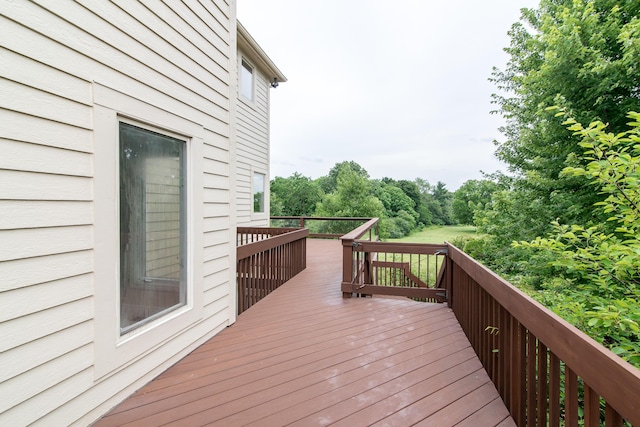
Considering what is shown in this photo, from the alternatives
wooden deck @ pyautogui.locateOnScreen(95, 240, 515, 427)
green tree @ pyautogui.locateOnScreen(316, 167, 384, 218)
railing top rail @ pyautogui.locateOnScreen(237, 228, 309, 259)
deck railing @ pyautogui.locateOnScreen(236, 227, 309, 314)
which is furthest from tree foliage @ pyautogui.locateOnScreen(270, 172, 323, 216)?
wooden deck @ pyautogui.locateOnScreen(95, 240, 515, 427)

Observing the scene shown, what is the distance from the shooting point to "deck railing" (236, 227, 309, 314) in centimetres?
364

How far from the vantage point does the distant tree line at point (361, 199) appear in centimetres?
1875

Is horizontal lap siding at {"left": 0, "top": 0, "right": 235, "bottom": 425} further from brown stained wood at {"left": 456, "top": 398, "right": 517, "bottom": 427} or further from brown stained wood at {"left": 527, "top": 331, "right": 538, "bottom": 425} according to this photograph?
brown stained wood at {"left": 527, "top": 331, "right": 538, "bottom": 425}

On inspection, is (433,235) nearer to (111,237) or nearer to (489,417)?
(489,417)

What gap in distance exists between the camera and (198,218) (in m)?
2.61

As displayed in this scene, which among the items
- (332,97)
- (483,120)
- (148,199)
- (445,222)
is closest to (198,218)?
(148,199)

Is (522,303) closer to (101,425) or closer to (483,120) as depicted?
(101,425)

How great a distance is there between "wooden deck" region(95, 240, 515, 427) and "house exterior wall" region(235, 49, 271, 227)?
3542 mm

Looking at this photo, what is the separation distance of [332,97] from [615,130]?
19.5 m

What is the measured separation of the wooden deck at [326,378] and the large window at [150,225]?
55cm

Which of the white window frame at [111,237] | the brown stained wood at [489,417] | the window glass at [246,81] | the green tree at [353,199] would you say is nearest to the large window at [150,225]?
the white window frame at [111,237]

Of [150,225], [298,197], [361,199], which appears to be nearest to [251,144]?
[150,225]

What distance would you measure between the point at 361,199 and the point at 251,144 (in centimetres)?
1224

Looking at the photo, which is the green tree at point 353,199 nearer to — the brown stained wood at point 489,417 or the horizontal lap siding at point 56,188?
the brown stained wood at point 489,417
